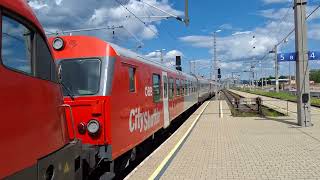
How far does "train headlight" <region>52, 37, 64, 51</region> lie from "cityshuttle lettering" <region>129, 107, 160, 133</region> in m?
2.07

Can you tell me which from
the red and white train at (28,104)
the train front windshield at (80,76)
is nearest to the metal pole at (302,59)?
the train front windshield at (80,76)

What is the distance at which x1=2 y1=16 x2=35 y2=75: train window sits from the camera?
156 inches

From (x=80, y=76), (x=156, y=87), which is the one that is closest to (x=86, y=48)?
(x=80, y=76)

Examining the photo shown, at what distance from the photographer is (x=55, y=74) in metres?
5.24

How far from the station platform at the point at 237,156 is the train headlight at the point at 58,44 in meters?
2.82

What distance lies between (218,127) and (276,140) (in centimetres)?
540

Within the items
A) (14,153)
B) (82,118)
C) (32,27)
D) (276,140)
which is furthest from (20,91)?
(276,140)

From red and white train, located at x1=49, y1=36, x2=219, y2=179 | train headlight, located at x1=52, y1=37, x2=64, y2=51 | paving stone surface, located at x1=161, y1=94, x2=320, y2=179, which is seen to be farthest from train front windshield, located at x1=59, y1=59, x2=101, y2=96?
paving stone surface, located at x1=161, y1=94, x2=320, y2=179

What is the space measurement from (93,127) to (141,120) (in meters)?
3.29

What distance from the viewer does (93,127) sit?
764 cm

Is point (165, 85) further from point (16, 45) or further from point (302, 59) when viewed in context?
point (16, 45)

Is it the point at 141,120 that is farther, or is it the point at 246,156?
the point at 246,156

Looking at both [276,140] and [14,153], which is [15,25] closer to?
[14,153]

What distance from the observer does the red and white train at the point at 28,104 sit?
147 inches
